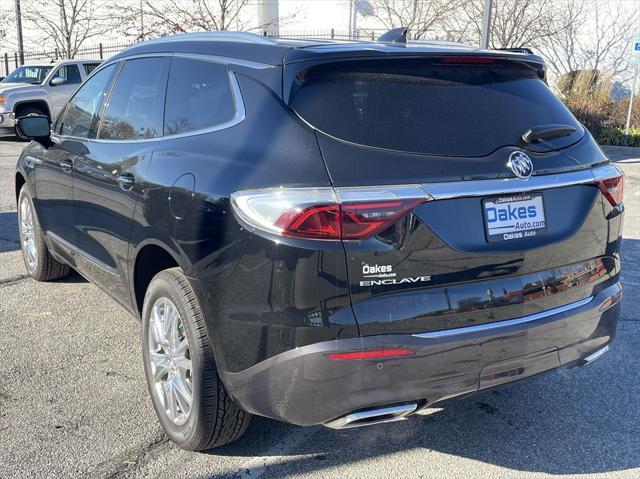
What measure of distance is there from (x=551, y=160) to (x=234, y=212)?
1336 millimetres

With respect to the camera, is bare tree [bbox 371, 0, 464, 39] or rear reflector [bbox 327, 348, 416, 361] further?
bare tree [bbox 371, 0, 464, 39]

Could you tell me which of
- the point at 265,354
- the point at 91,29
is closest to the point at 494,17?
the point at 91,29

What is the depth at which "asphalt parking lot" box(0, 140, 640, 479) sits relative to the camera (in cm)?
302

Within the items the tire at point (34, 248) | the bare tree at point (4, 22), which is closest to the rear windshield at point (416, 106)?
the tire at point (34, 248)

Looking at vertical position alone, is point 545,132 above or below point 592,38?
above

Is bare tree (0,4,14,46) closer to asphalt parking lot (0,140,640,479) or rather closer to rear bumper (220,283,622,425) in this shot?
asphalt parking lot (0,140,640,479)

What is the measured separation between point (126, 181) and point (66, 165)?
1116 millimetres

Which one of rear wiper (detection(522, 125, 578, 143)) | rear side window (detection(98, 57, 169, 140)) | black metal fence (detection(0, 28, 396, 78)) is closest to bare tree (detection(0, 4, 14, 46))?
black metal fence (detection(0, 28, 396, 78))

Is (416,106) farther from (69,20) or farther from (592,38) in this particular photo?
(69,20)

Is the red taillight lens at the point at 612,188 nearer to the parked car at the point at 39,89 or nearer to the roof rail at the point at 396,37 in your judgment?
the roof rail at the point at 396,37

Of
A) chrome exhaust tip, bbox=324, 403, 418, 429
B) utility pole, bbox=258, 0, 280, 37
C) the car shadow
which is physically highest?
utility pole, bbox=258, 0, 280, 37

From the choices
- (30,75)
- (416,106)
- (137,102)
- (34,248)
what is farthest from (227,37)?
(30,75)

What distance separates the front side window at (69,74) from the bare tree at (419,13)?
9.48 m

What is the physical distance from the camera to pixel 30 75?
17359mm
